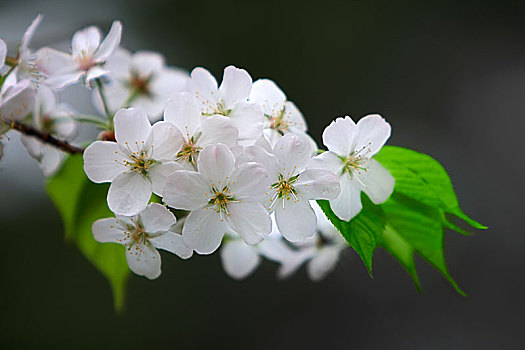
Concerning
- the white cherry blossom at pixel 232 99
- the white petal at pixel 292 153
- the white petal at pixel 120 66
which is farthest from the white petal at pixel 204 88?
the white petal at pixel 120 66

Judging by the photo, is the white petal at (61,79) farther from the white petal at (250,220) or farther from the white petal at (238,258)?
the white petal at (238,258)

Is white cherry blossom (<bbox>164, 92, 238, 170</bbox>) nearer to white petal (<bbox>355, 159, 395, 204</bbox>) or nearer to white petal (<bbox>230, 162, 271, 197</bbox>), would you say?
white petal (<bbox>230, 162, 271, 197</bbox>)

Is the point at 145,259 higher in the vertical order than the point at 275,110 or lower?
lower

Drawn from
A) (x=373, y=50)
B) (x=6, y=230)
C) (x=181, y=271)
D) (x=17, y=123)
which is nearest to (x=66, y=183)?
(x=17, y=123)

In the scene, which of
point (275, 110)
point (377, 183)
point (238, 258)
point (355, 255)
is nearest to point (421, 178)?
point (377, 183)

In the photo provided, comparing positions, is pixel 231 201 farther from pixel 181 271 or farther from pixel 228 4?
pixel 228 4

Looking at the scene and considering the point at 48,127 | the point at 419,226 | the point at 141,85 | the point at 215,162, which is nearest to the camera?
the point at 215,162

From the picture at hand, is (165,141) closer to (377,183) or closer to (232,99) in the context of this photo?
(232,99)
